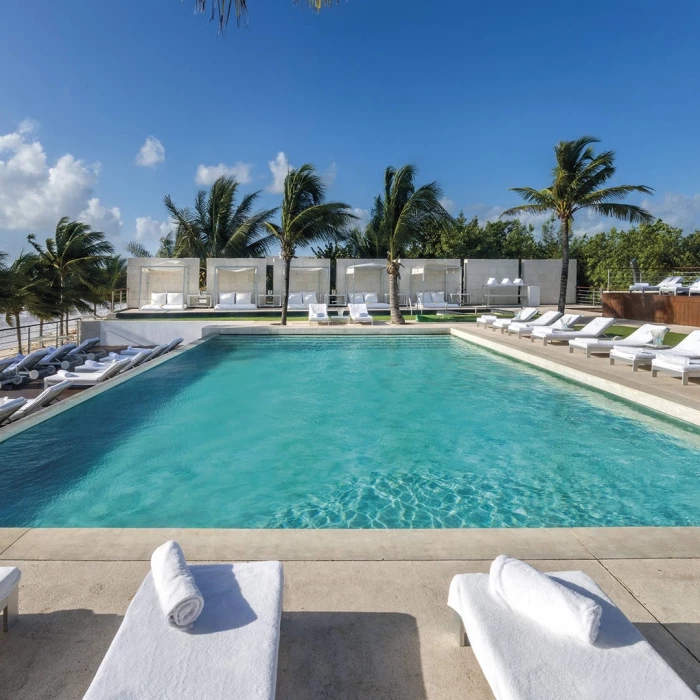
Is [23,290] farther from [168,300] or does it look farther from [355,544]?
[355,544]

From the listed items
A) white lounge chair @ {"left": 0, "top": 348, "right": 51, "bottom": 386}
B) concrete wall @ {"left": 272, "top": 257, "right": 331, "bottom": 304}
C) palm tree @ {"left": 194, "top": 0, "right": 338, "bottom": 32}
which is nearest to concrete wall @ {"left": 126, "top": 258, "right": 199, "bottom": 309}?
concrete wall @ {"left": 272, "top": 257, "right": 331, "bottom": 304}

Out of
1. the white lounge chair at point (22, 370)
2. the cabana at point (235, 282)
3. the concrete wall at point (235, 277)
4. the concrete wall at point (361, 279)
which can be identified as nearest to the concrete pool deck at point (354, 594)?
the white lounge chair at point (22, 370)

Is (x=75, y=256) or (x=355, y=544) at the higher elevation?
(x=75, y=256)

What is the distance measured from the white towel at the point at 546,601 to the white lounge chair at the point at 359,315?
14.6 meters

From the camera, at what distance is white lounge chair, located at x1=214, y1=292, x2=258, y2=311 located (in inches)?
784

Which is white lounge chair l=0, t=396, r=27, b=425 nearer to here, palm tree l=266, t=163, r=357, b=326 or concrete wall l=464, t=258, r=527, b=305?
palm tree l=266, t=163, r=357, b=326

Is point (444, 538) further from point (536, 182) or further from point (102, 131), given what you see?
point (102, 131)

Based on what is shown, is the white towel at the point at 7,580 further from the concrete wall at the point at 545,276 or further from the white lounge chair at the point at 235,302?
the concrete wall at the point at 545,276

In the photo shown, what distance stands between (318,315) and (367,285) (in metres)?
6.60

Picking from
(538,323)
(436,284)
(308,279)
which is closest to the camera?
(538,323)

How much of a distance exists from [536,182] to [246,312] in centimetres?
1198

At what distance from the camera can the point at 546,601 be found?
1569 mm

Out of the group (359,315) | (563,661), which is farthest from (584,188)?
(563,661)

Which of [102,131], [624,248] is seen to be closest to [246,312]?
[102,131]
